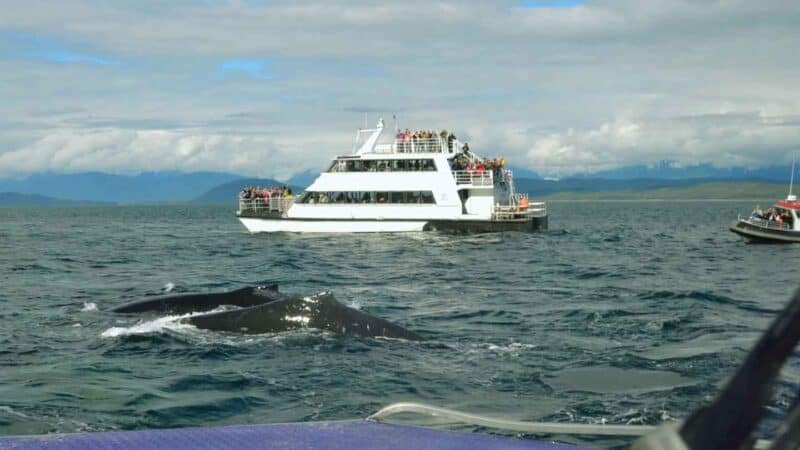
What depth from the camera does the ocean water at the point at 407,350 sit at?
1005 cm

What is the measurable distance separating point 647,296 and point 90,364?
1473 centimetres

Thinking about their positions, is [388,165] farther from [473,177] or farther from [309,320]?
[309,320]

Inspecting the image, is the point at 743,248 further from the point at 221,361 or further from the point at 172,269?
the point at 221,361

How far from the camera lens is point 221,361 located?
12.6 metres

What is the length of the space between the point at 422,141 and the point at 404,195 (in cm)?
359

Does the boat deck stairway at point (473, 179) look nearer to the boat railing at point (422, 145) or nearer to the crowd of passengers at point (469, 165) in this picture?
the crowd of passengers at point (469, 165)

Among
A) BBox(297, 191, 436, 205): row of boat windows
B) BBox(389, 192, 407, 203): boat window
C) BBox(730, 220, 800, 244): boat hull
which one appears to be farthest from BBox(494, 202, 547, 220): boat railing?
BBox(730, 220, 800, 244): boat hull

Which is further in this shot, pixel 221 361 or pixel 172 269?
pixel 172 269

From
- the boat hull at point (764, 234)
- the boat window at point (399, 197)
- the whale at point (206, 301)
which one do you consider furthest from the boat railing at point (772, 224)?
the whale at point (206, 301)

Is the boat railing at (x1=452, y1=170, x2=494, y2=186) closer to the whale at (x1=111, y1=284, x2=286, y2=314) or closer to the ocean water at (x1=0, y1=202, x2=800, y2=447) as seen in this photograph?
the ocean water at (x1=0, y1=202, x2=800, y2=447)

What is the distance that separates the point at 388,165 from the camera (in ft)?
171

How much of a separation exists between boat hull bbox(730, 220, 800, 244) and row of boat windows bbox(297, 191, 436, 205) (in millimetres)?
16807

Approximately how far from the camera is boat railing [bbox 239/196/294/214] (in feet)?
183

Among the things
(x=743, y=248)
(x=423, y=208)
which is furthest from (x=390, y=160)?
(x=743, y=248)
